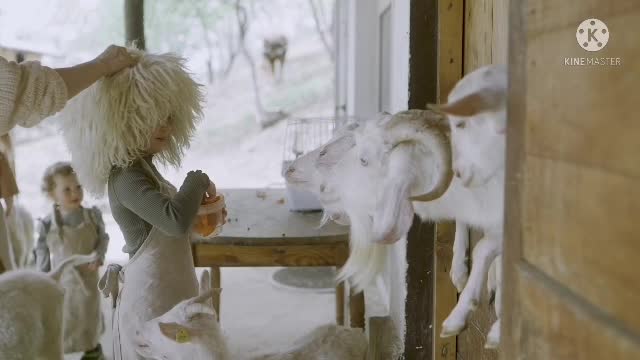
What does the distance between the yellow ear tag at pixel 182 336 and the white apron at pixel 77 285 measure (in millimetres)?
1524

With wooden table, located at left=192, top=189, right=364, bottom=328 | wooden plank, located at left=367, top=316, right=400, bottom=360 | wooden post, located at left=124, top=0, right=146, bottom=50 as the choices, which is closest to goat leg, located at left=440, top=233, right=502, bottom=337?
wooden plank, located at left=367, top=316, right=400, bottom=360

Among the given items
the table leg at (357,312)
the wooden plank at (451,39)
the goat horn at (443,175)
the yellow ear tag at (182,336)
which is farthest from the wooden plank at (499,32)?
the table leg at (357,312)

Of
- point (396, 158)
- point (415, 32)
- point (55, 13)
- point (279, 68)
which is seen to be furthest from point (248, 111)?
point (396, 158)

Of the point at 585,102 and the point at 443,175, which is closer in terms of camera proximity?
the point at 585,102

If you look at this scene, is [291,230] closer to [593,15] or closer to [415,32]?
[415,32]

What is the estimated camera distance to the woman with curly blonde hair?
Result: 1.07 metres

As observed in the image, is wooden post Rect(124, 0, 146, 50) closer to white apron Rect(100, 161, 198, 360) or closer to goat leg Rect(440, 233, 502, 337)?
white apron Rect(100, 161, 198, 360)

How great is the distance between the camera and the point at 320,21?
21.2ft

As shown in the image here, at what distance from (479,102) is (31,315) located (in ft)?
5.32

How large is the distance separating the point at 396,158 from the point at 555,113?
24 centimetres

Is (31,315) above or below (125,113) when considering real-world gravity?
below

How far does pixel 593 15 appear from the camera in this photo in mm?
474

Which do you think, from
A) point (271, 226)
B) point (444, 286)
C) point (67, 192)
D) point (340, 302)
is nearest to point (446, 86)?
point (444, 286)

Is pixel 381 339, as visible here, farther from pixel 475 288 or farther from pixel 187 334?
pixel 475 288
